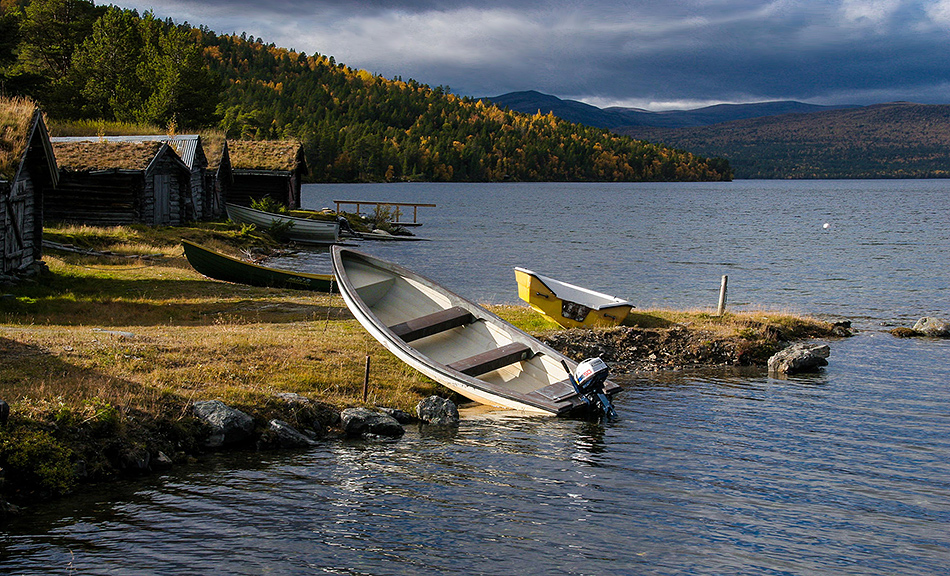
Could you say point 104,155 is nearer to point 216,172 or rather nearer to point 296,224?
point 216,172

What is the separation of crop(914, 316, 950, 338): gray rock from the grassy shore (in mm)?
3638

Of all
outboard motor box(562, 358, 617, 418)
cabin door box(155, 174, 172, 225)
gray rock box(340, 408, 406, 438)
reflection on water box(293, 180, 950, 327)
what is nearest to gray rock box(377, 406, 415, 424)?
gray rock box(340, 408, 406, 438)

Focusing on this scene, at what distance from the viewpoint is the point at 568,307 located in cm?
2180

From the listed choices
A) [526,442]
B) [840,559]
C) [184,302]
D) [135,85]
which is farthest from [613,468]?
[135,85]

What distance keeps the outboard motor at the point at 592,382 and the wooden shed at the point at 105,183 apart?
29454mm

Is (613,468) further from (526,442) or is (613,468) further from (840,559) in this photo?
(840,559)

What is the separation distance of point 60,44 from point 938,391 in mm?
82718

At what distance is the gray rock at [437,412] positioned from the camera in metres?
14.6

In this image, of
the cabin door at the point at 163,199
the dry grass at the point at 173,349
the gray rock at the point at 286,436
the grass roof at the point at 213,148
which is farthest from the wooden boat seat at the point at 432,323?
the grass roof at the point at 213,148

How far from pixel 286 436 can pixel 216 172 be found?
3906cm

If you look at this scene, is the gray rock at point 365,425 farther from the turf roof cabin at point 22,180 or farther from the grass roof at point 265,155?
the grass roof at point 265,155

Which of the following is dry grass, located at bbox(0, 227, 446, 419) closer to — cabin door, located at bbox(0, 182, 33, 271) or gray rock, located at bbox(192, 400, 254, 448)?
gray rock, located at bbox(192, 400, 254, 448)

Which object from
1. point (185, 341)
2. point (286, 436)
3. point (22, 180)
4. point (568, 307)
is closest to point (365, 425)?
point (286, 436)

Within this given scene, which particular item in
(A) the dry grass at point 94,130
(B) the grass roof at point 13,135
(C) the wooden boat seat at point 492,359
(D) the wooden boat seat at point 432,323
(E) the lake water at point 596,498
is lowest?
(E) the lake water at point 596,498
